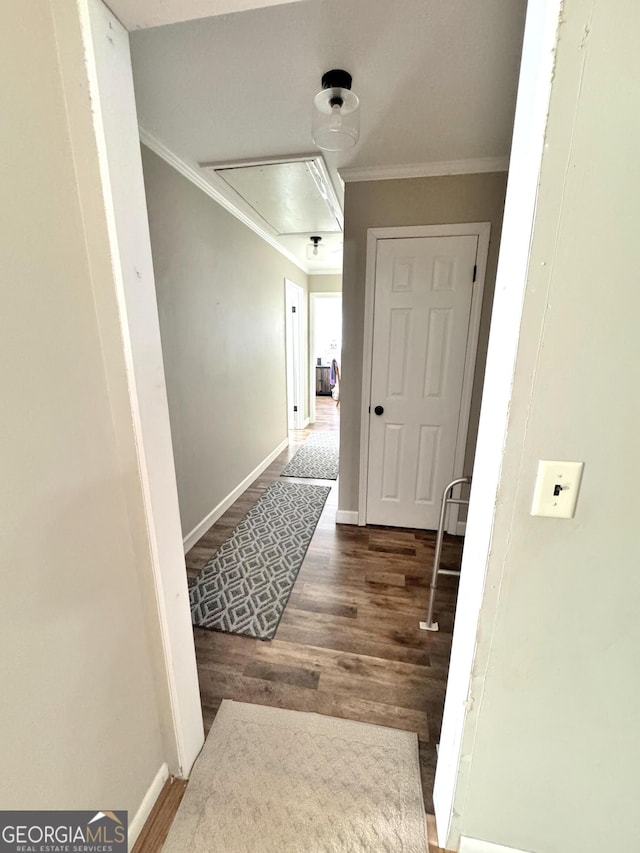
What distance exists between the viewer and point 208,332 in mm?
2520

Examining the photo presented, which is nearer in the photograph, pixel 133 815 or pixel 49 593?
pixel 49 593

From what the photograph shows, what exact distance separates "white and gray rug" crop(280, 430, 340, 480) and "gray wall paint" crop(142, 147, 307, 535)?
416 mm

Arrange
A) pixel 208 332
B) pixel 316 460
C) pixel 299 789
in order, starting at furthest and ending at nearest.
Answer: pixel 316 460
pixel 208 332
pixel 299 789

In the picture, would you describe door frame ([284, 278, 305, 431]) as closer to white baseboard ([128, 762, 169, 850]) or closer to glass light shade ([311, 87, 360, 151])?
glass light shade ([311, 87, 360, 151])

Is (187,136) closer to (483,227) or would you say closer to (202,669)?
(483,227)

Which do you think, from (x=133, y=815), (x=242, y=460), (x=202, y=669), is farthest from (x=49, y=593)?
(x=242, y=460)

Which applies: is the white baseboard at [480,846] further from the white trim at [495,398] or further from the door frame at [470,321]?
the door frame at [470,321]

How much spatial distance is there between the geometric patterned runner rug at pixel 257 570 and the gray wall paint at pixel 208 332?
1.20 feet

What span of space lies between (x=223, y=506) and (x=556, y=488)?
2.60 m

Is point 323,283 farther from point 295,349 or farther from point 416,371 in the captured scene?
point 416,371

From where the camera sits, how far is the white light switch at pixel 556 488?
0.68m

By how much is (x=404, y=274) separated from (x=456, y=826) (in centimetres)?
251

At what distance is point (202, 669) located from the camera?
5.01 feet

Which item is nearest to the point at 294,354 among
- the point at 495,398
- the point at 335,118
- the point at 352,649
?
the point at 335,118
